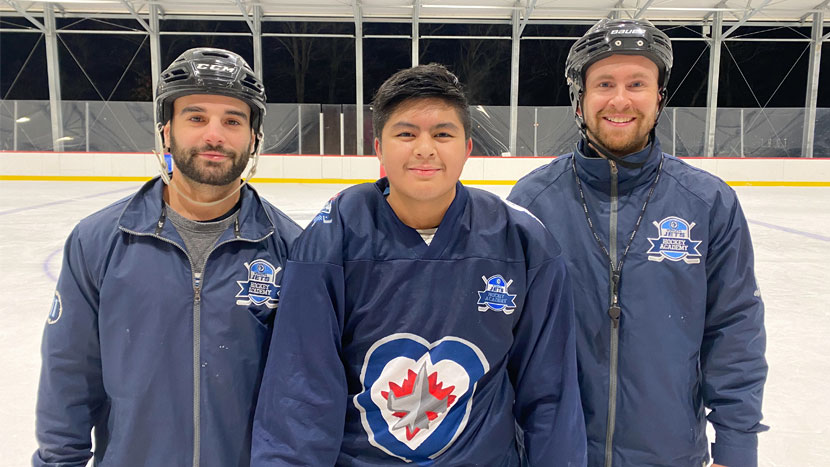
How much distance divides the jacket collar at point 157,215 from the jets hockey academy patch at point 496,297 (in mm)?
539

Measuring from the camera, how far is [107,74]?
739 inches

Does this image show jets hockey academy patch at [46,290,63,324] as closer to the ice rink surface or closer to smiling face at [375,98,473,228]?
smiling face at [375,98,473,228]

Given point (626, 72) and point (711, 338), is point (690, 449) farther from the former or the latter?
point (626, 72)

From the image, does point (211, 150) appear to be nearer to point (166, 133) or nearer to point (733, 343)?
point (166, 133)

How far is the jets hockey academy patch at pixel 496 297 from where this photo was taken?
132 centimetres

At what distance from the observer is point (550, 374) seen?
1.33 m

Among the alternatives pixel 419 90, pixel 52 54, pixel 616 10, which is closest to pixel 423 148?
Result: pixel 419 90

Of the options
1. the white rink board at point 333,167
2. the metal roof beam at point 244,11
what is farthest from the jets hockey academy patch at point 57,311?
the metal roof beam at point 244,11

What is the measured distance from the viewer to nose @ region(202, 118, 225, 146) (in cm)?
152

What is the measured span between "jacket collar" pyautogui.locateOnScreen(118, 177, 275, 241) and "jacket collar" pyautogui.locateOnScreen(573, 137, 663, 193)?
0.80 meters

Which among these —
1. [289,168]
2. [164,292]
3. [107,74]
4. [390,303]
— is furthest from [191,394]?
[107,74]

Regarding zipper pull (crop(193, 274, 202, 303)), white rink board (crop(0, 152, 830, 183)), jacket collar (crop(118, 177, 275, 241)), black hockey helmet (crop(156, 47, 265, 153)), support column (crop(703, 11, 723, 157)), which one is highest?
support column (crop(703, 11, 723, 157))

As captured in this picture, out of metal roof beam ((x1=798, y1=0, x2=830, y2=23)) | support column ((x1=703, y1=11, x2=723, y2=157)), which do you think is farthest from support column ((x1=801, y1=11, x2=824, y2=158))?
support column ((x1=703, y1=11, x2=723, y2=157))

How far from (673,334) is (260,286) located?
3.17 feet
